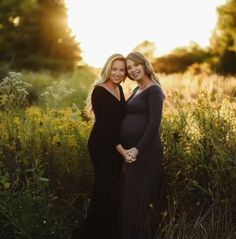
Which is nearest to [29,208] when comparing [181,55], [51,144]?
[51,144]

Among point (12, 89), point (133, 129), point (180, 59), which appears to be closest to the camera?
point (133, 129)

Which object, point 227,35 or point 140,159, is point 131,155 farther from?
point 227,35

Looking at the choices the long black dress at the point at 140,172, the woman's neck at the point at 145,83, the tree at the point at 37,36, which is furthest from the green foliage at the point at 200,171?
the tree at the point at 37,36

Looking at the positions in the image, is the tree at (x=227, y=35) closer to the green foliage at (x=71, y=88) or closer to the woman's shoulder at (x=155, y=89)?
the green foliage at (x=71, y=88)

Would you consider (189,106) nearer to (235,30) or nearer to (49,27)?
(235,30)

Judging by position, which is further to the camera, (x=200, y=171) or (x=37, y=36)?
(x=37, y=36)

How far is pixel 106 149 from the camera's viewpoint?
20.9 feet

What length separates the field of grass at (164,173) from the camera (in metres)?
6.40

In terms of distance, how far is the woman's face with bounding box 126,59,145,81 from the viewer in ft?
20.9

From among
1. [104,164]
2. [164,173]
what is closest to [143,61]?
[104,164]

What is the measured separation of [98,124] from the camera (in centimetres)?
638

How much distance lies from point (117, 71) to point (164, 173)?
124cm

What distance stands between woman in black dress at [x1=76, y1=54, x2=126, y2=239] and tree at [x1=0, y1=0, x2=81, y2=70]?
113 ft

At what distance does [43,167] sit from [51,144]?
328mm
